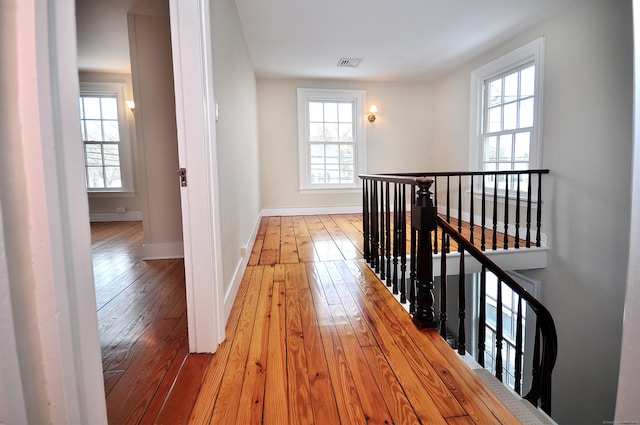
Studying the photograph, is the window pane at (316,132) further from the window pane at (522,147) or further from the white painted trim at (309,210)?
the window pane at (522,147)

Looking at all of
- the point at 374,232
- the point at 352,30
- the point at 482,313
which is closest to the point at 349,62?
the point at 352,30

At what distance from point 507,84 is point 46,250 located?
4757 millimetres

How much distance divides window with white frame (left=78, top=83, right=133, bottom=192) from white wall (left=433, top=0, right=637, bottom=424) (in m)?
6.16

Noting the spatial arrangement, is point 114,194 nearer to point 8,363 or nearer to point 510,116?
point 8,363

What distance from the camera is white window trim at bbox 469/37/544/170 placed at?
11.4 feet

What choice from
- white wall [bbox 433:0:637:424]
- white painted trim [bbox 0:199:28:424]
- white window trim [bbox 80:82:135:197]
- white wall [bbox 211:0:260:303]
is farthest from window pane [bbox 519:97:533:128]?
white window trim [bbox 80:82:135:197]

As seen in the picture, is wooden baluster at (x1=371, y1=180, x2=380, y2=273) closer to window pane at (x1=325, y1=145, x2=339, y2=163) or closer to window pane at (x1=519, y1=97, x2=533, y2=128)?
window pane at (x1=519, y1=97, x2=533, y2=128)

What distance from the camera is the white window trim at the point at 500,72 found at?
3462 mm

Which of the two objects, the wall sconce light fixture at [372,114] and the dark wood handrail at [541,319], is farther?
the wall sconce light fixture at [372,114]

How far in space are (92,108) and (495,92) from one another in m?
6.39

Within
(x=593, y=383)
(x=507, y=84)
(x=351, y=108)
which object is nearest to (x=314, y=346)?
(x=593, y=383)

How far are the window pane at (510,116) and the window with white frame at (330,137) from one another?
241 centimetres

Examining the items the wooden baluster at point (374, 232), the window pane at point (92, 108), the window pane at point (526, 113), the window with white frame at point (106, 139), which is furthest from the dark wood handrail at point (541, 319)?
the window pane at point (92, 108)

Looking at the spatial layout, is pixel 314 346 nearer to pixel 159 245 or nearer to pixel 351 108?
pixel 159 245
